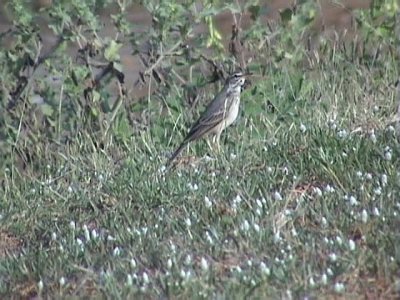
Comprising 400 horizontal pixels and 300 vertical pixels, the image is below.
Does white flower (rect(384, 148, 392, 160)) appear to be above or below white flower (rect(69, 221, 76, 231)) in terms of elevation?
above

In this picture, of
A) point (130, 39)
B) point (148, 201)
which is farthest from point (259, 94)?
point (148, 201)

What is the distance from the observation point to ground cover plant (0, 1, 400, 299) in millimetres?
6660

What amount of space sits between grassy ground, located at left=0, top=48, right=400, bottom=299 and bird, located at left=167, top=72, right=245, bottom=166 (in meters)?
0.08

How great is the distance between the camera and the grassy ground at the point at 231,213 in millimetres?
6469

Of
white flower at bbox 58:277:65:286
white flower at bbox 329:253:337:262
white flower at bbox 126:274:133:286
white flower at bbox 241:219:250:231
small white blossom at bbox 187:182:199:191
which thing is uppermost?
small white blossom at bbox 187:182:199:191

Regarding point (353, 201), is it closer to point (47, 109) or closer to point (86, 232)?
point (86, 232)

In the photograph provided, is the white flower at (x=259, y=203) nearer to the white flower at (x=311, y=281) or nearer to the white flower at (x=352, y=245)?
the white flower at (x=352, y=245)

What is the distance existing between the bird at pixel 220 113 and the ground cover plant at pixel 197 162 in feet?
0.38

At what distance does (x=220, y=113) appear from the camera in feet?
33.2

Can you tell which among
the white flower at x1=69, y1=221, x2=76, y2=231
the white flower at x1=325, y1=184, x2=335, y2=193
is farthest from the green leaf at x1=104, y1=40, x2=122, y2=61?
the white flower at x1=325, y1=184, x2=335, y2=193

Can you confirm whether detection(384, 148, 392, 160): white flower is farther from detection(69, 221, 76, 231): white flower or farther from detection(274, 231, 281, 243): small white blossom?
detection(69, 221, 76, 231): white flower

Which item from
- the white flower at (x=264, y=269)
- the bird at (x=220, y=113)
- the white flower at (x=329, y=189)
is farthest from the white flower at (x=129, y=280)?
the bird at (x=220, y=113)

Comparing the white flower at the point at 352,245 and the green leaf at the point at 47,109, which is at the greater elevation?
the green leaf at the point at 47,109

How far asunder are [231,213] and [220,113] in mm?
2677
